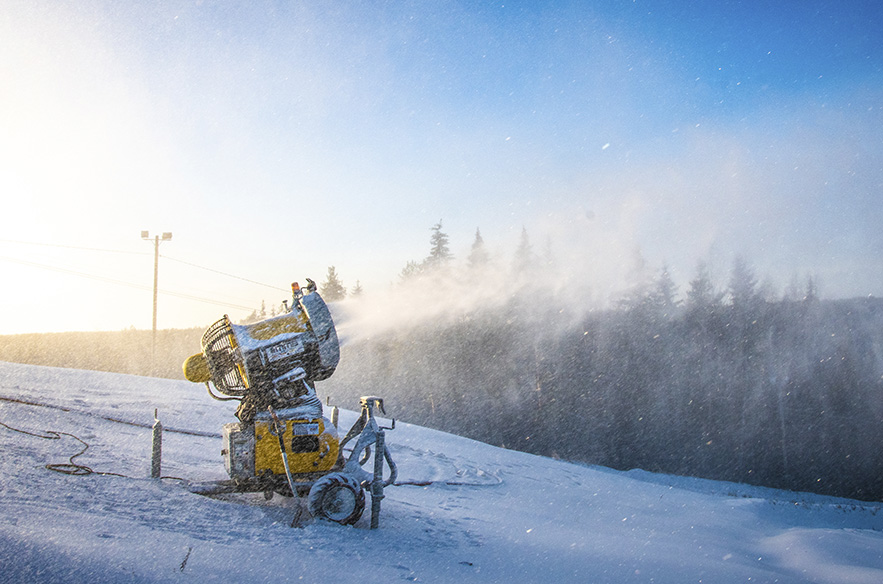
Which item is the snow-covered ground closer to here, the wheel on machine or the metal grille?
the wheel on machine

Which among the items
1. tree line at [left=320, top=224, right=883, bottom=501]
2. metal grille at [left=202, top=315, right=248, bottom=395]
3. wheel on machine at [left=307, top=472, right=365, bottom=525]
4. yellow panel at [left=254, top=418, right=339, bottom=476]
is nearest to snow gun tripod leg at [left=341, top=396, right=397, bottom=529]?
wheel on machine at [left=307, top=472, right=365, bottom=525]

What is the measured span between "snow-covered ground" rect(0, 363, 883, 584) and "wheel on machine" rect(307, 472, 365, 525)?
4.9 inches

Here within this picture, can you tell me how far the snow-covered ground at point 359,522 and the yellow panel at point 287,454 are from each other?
48 cm

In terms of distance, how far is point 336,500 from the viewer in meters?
5.15

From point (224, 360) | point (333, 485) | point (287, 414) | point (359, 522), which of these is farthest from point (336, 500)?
point (224, 360)

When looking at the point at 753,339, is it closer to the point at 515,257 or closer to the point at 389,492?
the point at 515,257

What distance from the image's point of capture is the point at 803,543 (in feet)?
26.9

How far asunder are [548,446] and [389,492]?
2713cm

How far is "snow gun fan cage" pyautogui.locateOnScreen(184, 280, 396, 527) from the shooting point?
17.0 ft

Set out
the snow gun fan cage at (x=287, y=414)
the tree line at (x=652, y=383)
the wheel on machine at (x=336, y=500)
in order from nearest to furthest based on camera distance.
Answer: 1. the wheel on machine at (x=336, y=500)
2. the snow gun fan cage at (x=287, y=414)
3. the tree line at (x=652, y=383)

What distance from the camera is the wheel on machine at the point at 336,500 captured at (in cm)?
→ 508

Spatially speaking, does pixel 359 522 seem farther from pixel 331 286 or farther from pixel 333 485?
pixel 331 286

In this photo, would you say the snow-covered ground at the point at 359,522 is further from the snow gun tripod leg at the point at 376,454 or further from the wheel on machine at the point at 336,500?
the snow gun tripod leg at the point at 376,454

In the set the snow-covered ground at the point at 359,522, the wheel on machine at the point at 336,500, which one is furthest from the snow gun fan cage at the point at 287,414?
the snow-covered ground at the point at 359,522
